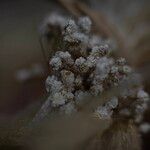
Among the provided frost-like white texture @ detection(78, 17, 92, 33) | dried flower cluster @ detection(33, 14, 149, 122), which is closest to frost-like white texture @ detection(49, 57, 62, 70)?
dried flower cluster @ detection(33, 14, 149, 122)

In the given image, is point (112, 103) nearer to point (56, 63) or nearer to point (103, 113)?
point (103, 113)

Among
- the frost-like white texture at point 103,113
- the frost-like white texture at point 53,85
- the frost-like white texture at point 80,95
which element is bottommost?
the frost-like white texture at point 103,113

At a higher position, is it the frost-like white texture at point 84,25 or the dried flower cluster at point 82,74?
the frost-like white texture at point 84,25

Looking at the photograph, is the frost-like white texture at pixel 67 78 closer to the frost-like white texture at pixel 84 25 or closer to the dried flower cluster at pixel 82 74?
the dried flower cluster at pixel 82 74

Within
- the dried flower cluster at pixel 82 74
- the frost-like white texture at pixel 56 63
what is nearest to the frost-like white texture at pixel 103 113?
the dried flower cluster at pixel 82 74

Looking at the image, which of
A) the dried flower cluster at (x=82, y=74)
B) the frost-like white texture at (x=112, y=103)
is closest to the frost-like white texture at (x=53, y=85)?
the dried flower cluster at (x=82, y=74)

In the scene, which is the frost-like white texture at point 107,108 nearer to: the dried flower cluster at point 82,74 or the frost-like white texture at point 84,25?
the dried flower cluster at point 82,74

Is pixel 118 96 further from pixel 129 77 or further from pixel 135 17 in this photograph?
pixel 135 17

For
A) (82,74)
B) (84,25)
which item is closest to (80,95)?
(82,74)
